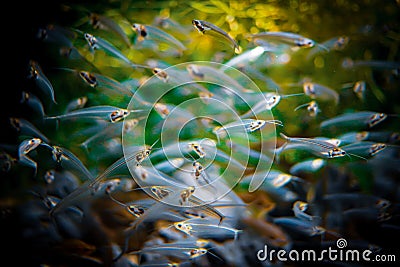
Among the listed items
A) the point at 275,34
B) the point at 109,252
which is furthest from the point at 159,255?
the point at 275,34

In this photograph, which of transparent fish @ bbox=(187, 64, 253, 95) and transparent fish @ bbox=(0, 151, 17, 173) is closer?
transparent fish @ bbox=(187, 64, 253, 95)

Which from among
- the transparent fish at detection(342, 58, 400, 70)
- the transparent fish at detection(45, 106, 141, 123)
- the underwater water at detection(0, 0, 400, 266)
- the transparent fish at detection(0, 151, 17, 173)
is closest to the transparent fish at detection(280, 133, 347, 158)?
the underwater water at detection(0, 0, 400, 266)

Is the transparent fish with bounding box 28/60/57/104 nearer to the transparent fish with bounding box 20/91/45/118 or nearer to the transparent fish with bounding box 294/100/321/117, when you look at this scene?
the transparent fish with bounding box 20/91/45/118

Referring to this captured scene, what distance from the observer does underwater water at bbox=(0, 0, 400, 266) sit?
4.85ft

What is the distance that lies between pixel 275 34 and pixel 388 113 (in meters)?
0.60

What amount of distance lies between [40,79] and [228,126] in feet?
2.81

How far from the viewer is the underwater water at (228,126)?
1478 millimetres

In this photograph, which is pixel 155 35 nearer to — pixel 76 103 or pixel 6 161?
pixel 76 103

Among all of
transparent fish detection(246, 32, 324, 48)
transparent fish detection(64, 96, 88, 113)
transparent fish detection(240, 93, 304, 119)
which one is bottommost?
transparent fish detection(240, 93, 304, 119)

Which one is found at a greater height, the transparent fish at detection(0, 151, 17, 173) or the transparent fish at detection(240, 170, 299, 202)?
the transparent fish at detection(0, 151, 17, 173)

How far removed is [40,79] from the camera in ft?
5.08

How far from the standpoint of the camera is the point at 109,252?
154cm

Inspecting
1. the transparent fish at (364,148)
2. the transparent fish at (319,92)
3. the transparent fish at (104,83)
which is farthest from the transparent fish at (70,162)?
the transparent fish at (364,148)

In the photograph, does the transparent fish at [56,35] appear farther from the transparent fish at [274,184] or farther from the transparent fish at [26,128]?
the transparent fish at [274,184]
